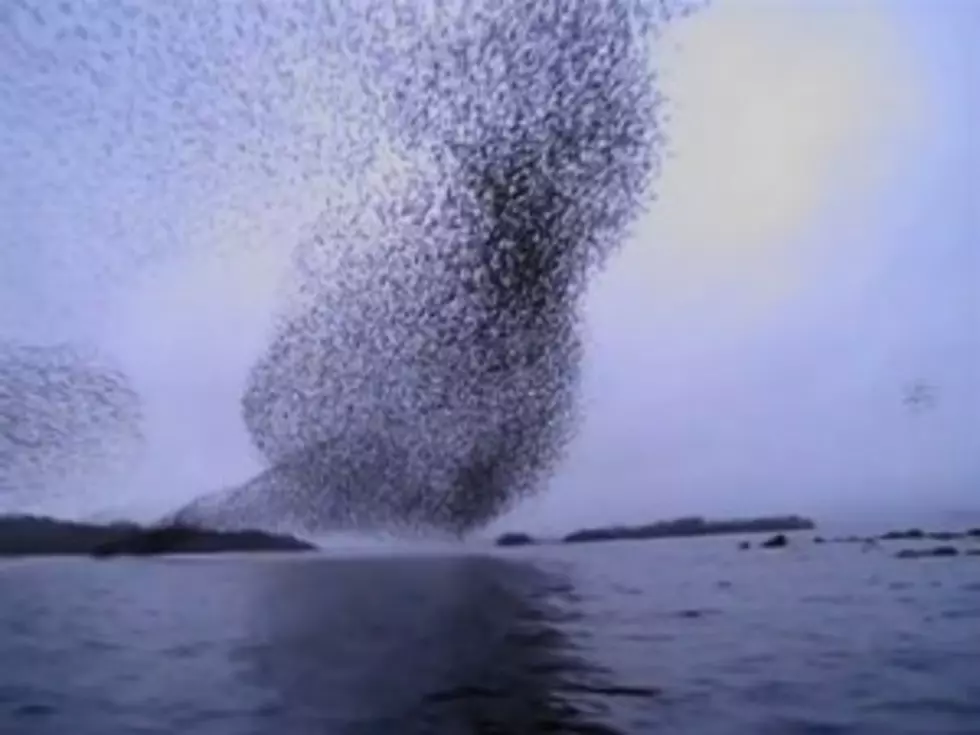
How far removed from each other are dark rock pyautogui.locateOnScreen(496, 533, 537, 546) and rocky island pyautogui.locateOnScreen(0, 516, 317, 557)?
1.13 feet

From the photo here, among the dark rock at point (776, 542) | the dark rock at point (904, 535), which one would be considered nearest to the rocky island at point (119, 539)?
the dark rock at point (776, 542)

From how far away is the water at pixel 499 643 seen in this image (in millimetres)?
1758

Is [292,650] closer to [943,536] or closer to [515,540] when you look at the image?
[515,540]

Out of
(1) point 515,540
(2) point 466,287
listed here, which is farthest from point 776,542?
(2) point 466,287

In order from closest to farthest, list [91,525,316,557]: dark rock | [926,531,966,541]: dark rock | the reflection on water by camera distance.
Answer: the reflection on water
[91,525,316,557]: dark rock
[926,531,966,541]: dark rock

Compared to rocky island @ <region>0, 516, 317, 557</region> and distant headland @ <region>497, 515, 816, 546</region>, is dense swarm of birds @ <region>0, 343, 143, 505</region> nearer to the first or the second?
rocky island @ <region>0, 516, 317, 557</region>

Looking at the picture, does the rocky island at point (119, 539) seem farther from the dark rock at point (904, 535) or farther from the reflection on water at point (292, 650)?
the dark rock at point (904, 535)

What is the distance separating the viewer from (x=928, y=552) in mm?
1957

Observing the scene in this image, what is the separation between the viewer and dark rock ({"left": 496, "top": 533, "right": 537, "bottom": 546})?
193 centimetres

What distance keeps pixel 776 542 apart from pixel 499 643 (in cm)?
53

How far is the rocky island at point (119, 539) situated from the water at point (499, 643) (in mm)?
25

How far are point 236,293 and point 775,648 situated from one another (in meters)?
1.11

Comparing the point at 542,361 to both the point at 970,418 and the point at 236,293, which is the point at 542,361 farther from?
the point at 970,418

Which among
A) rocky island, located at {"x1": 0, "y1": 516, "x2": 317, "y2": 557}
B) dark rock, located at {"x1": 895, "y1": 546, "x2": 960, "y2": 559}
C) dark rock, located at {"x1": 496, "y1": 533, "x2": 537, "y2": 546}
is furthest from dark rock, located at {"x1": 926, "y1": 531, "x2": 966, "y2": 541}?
rocky island, located at {"x1": 0, "y1": 516, "x2": 317, "y2": 557}
